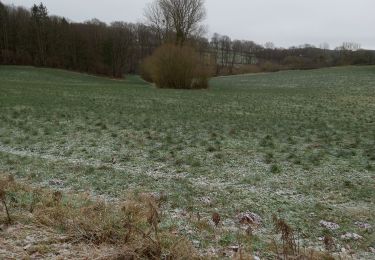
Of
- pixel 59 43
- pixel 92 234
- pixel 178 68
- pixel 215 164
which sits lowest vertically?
pixel 215 164

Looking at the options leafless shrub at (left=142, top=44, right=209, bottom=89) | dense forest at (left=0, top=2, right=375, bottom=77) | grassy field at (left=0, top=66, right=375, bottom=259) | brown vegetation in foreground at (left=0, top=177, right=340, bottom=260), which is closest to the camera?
brown vegetation in foreground at (left=0, top=177, right=340, bottom=260)

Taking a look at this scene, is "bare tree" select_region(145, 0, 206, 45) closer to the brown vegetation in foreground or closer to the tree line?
the tree line

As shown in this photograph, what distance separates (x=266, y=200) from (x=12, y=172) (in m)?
4.59

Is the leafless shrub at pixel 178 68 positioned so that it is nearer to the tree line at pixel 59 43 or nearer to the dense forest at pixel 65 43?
the dense forest at pixel 65 43

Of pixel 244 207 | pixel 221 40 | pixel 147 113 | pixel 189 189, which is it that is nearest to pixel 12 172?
pixel 189 189

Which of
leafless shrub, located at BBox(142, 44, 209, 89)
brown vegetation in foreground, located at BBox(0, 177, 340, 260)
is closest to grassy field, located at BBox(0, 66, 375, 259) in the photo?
brown vegetation in foreground, located at BBox(0, 177, 340, 260)

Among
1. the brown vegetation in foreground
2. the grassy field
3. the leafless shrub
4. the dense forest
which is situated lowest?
the grassy field

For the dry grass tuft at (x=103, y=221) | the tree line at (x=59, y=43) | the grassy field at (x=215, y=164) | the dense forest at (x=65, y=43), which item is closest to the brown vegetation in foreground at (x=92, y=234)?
the dry grass tuft at (x=103, y=221)

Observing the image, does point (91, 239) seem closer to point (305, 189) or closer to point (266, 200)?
point (266, 200)

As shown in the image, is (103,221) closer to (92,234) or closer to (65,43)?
(92,234)

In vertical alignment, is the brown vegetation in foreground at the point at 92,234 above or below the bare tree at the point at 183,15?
below

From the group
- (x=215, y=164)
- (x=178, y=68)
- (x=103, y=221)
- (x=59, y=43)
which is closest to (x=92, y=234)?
(x=103, y=221)

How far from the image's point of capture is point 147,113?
14891 mm

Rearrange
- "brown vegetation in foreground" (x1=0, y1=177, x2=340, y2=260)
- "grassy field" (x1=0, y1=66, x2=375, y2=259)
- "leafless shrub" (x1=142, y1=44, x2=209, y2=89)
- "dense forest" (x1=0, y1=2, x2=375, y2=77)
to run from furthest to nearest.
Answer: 1. "dense forest" (x1=0, y1=2, x2=375, y2=77)
2. "leafless shrub" (x1=142, y1=44, x2=209, y2=89)
3. "grassy field" (x1=0, y1=66, x2=375, y2=259)
4. "brown vegetation in foreground" (x1=0, y1=177, x2=340, y2=260)
